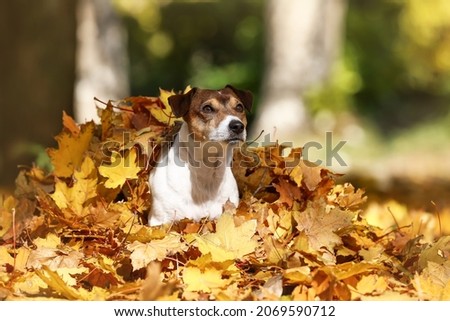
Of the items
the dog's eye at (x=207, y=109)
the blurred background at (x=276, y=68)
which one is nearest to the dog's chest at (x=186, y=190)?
the dog's eye at (x=207, y=109)

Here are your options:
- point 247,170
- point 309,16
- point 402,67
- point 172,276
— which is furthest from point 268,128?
point 172,276

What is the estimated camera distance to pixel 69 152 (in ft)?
14.0

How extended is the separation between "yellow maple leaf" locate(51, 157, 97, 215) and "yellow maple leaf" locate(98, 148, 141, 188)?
0.30ft

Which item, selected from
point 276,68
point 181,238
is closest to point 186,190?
point 181,238

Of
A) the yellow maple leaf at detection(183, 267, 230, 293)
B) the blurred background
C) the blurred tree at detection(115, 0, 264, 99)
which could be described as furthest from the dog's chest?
the blurred tree at detection(115, 0, 264, 99)

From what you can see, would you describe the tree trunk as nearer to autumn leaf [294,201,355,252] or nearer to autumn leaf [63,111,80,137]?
autumn leaf [63,111,80,137]

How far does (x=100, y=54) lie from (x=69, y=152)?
13.7m

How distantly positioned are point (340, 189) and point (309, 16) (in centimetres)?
1255

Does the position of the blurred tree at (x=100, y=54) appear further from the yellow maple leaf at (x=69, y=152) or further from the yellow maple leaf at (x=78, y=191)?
the yellow maple leaf at (x=78, y=191)

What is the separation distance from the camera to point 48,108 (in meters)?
7.25

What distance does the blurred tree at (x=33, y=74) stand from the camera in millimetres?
7258

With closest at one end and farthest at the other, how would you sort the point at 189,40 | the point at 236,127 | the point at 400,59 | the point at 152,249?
1. the point at 152,249
2. the point at 236,127
3. the point at 189,40
4. the point at 400,59

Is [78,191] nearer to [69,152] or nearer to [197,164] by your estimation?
[69,152]

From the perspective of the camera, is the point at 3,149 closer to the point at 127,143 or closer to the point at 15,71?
the point at 15,71
